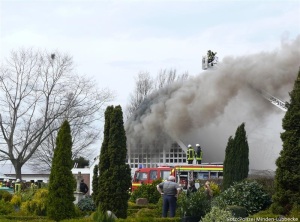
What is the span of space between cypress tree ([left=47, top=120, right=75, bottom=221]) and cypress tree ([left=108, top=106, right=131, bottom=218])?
4.45 ft

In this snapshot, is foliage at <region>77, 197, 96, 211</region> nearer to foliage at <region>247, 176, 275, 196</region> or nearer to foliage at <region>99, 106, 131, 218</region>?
foliage at <region>99, 106, 131, 218</region>

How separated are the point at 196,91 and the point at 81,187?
13802 millimetres

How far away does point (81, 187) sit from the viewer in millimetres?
27656

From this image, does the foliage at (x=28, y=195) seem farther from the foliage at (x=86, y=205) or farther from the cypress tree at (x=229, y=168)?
the cypress tree at (x=229, y=168)

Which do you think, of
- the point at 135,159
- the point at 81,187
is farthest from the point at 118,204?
the point at 135,159

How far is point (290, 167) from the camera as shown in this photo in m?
15.8

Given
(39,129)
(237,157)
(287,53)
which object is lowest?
(237,157)

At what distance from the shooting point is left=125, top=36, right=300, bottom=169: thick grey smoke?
114 ft

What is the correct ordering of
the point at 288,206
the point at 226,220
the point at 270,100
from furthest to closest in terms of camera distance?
the point at 270,100 < the point at 288,206 < the point at 226,220

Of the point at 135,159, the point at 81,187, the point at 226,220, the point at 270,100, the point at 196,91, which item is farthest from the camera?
the point at 135,159

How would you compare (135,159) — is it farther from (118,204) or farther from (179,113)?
(118,204)

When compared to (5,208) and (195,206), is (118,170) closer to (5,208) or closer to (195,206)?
(195,206)

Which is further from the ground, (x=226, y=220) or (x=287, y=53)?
(x=287, y=53)

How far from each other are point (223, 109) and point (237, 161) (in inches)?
565
